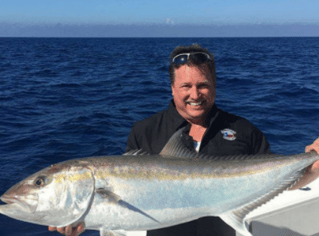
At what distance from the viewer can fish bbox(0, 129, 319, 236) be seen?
2746 millimetres

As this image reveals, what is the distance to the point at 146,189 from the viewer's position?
2.85 m

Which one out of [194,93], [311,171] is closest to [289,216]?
[311,171]

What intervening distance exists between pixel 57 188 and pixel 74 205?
0.66 ft

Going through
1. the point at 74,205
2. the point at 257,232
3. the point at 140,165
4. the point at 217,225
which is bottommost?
the point at 257,232

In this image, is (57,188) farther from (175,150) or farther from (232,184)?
(232,184)

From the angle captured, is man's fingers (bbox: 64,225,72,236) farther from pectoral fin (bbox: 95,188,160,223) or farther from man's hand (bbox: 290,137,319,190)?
man's hand (bbox: 290,137,319,190)

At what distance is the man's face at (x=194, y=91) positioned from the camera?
138 inches

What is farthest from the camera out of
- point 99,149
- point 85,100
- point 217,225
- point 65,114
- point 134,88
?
point 134,88

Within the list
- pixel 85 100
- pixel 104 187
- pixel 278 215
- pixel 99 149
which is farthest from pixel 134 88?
pixel 104 187

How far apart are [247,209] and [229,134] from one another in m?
0.89

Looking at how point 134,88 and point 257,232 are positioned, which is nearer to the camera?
point 257,232

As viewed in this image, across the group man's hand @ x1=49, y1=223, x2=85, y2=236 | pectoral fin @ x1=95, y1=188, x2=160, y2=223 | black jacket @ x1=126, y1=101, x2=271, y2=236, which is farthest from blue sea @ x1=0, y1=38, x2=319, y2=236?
pectoral fin @ x1=95, y1=188, x2=160, y2=223

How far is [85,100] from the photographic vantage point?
18.9 m

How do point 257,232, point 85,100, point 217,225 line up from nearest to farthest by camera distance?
point 217,225, point 257,232, point 85,100
